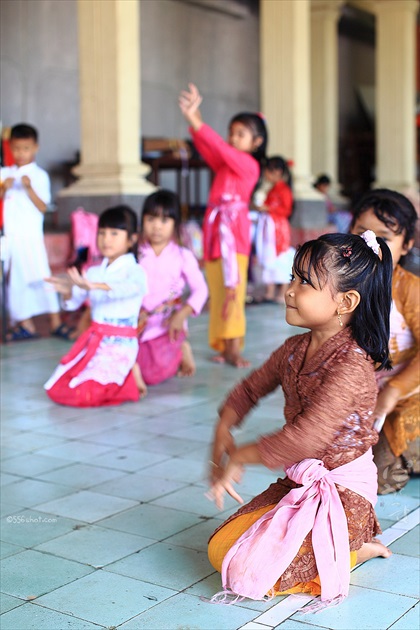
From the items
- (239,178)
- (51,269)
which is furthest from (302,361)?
(51,269)

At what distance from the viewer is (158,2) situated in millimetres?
12031

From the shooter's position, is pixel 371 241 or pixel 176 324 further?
pixel 176 324

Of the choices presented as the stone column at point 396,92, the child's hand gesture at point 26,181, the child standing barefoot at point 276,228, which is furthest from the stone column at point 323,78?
the child's hand gesture at point 26,181

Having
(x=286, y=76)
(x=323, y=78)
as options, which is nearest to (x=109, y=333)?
(x=286, y=76)

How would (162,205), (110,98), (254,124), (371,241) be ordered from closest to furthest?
1. (371,241)
2. (162,205)
3. (254,124)
4. (110,98)

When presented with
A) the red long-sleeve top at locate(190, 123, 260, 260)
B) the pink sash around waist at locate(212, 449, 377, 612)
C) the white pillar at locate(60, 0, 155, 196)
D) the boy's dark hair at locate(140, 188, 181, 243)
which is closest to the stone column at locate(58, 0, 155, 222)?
the white pillar at locate(60, 0, 155, 196)

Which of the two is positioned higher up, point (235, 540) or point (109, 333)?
point (109, 333)

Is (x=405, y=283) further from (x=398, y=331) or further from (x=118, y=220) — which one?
(x=118, y=220)

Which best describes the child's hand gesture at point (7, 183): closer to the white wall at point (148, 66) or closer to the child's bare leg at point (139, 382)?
the child's bare leg at point (139, 382)

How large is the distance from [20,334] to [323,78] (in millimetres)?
8462

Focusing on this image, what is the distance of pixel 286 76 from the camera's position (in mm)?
9930

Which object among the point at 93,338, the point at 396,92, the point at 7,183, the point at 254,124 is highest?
the point at 396,92

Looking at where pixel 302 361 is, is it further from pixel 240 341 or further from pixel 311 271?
pixel 240 341

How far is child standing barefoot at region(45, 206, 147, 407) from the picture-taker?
189 inches
